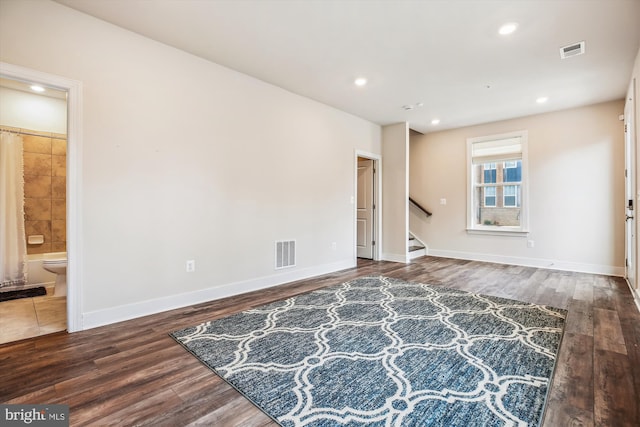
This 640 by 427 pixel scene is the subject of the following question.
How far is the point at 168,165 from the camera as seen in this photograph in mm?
3127

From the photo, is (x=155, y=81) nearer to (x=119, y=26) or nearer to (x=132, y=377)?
(x=119, y=26)

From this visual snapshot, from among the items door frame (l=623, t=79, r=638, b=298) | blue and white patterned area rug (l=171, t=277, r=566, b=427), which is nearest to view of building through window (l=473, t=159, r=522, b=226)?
door frame (l=623, t=79, r=638, b=298)

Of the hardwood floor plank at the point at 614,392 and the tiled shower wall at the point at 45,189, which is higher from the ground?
the tiled shower wall at the point at 45,189

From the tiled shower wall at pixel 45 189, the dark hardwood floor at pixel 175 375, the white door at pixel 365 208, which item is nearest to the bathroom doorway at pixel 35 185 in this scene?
the tiled shower wall at pixel 45 189

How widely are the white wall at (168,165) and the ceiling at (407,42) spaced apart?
28 centimetres

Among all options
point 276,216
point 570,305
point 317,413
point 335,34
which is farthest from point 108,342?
point 570,305

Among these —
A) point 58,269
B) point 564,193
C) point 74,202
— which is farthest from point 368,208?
point 58,269

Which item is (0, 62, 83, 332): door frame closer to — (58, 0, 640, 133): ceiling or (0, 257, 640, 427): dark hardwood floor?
(0, 257, 640, 427): dark hardwood floor

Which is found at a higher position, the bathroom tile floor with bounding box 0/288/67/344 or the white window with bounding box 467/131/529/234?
the white window with bounding box 467/131/529/234

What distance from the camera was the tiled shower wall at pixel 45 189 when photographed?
4.23m

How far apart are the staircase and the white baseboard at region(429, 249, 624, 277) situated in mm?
209

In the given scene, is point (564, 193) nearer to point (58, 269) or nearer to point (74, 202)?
point (74, 202)

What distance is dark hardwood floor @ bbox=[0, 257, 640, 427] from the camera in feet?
5.10

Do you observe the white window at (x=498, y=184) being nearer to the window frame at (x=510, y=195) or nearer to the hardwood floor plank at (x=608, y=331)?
the window frame at (x=510, y=195)
